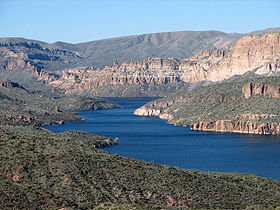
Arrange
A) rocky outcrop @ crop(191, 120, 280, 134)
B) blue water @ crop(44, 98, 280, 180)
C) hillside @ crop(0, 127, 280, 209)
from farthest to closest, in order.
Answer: rocky outcrop @ crop(191, 120, 280, 134), blue water @ crop(44, 98, 280, 180), hillside @ crop(0, 127, 280, 209)

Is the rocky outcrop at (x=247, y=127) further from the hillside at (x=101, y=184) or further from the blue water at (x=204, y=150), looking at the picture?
the hillside at (x=101, y=184)

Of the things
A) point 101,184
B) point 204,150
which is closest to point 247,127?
point 204,150

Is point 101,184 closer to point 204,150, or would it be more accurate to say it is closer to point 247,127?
point 204,150

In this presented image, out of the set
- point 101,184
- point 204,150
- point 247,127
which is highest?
point 101,184

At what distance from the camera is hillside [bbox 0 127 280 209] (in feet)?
258

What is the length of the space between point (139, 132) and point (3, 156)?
107374mm

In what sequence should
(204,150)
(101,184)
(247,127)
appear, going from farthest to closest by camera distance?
(247,127) → (204,150) → (101,184)

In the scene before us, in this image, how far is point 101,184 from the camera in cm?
8462

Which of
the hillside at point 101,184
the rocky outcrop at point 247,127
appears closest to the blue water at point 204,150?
the rocky outcrop at point 247,127

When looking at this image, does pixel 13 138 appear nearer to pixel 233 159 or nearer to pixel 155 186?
pixel 155 186

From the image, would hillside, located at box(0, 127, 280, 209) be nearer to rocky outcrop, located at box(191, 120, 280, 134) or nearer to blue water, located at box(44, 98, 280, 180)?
blue water, located at box(44, 98, 280, 180)

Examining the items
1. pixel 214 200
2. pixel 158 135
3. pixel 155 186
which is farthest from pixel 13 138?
pixel 158 135

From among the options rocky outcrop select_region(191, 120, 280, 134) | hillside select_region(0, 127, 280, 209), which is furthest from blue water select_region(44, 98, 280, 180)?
hillside select_region(0, 127, 280, 209)

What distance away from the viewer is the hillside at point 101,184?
258 feet
